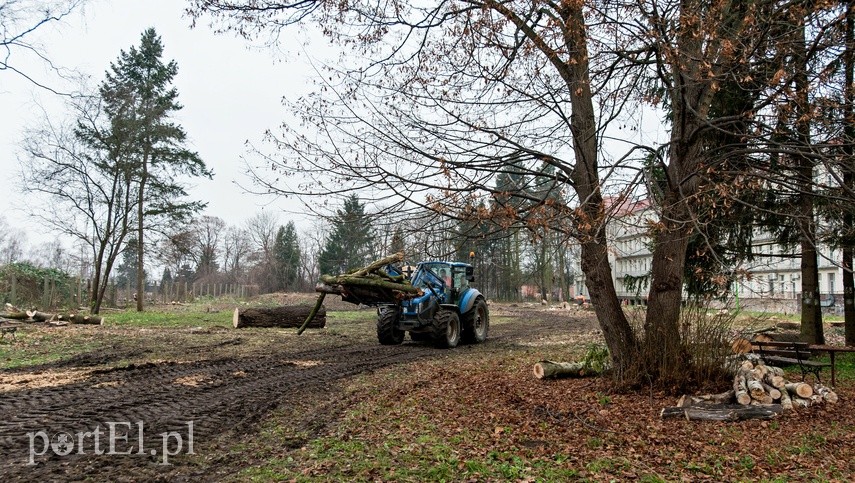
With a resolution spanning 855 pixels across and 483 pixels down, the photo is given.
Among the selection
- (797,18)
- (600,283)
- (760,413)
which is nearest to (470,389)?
(600,283)

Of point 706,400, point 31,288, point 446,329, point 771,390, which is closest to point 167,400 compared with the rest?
point 706,400

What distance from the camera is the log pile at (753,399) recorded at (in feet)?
21.1

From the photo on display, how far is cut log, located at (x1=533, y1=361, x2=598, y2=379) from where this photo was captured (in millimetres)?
8781

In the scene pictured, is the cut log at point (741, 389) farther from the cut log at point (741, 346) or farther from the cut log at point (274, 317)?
the cut log at point (274, 317)

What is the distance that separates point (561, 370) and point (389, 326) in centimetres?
659

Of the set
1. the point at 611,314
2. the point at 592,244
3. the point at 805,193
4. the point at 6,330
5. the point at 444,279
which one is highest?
the point at 805,193

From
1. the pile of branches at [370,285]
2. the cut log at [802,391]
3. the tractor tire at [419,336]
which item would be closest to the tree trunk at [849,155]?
the cut log at [802,391]

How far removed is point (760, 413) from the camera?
6457 millimetres

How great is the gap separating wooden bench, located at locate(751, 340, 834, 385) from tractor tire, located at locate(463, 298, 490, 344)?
7155 millimetres

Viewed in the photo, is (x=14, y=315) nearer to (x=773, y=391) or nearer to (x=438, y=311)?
(x=438, y=311)

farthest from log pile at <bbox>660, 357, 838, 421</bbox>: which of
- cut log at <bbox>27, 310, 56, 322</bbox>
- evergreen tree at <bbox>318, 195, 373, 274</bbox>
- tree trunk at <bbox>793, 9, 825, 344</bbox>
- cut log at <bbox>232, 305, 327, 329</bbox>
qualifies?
cut log at <bbox>27, 310, 56, 322</bbox>

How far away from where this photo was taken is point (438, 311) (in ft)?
47.4

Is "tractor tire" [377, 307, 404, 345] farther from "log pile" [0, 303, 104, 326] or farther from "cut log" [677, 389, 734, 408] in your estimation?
"log pile" [0, 303, 104, 326]

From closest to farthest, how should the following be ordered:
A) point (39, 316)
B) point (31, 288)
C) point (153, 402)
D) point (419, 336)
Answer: point (153, 402) → point (419, 336) → point (39, 316) → point (31, 288)
